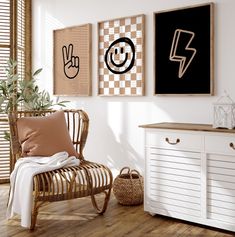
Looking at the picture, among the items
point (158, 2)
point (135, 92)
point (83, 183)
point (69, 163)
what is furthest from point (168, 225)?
point (158, 2)

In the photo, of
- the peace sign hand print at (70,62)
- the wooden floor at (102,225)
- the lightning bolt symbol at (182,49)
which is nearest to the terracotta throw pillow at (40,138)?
the wooden floor at (102,225)

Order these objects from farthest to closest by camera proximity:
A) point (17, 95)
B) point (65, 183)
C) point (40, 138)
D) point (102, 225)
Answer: point (17, 95), point (40, 138), point (65, 183), point (102, 225)

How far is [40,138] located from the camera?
134 inches

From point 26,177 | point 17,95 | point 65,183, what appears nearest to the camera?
point 26,177

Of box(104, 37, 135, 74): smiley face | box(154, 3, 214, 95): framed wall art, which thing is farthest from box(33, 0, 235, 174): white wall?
box(104, 37, 135, 74): smiley face

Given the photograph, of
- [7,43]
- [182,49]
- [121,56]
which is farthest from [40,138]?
[7,43]

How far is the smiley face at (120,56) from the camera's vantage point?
400 cm

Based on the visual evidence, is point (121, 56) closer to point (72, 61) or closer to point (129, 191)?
point (72, 61)

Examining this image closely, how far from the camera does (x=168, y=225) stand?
3074mm

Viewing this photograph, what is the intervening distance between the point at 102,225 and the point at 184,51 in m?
1.79

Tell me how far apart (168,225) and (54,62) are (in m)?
2.61

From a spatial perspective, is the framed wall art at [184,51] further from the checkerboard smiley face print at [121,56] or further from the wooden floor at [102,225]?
the wooden floor at [102,225]

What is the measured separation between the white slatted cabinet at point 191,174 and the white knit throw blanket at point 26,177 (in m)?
0.73

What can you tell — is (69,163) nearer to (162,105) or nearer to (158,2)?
(162,105)
